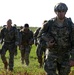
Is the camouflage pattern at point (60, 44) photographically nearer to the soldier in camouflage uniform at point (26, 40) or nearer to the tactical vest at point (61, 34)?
the tactical vest at point (61, 34)

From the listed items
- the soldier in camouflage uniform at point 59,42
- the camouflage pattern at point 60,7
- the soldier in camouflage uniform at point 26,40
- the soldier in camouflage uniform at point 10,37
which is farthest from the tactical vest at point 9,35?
the camouflage pattern at point 60,7

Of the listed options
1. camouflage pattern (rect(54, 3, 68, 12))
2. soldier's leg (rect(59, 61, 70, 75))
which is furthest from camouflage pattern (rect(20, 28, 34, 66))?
camouflage pattern (rect(54, 3, 68, 12))

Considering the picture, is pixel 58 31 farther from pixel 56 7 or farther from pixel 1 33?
pixel 1 33

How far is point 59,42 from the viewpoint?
32.3 feet

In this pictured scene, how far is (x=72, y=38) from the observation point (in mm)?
9773

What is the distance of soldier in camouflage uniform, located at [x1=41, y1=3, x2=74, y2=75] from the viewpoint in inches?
386

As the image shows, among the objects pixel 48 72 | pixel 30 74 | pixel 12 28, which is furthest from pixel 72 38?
pixel 12 28

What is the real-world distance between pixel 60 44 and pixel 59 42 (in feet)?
0.19

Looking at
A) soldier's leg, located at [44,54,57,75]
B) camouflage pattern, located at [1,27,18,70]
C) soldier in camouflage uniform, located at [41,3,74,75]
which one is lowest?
camouflage pattern, located at [1,27,18,70]

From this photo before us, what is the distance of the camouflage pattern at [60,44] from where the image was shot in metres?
9.80

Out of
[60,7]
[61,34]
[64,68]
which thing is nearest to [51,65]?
[64,68]

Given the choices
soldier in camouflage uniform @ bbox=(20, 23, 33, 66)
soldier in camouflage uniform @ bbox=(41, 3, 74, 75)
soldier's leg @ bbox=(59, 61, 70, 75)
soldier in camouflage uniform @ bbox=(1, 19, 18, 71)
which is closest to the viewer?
soldier in camouflage uniform @ bbox=(41, 3, 74, 75)

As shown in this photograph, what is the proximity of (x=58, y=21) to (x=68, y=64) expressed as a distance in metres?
1.02

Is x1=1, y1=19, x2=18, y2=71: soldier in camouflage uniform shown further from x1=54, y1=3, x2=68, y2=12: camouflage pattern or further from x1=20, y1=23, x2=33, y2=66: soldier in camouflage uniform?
x1=54, y1=3, x2=68, y2=12: camouflage pattern
